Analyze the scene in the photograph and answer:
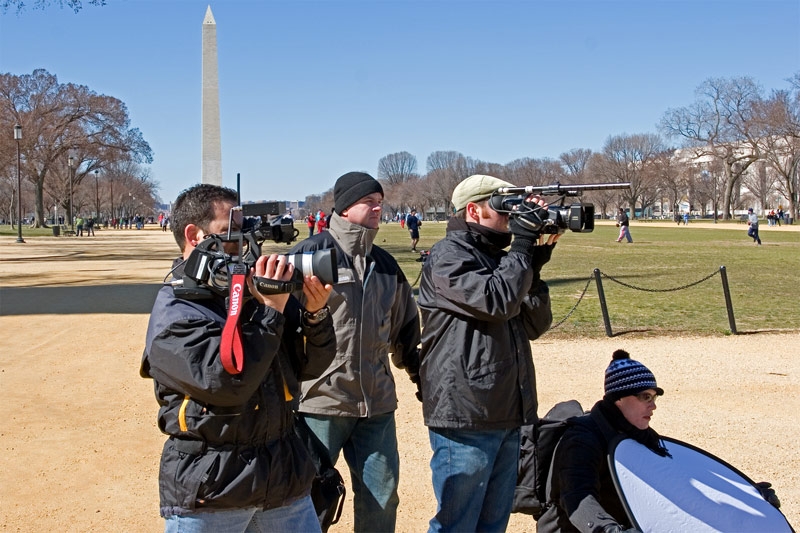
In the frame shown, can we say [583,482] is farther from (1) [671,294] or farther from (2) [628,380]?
(1) [671,294]

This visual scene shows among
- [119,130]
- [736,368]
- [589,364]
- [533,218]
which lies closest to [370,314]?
[533,218]

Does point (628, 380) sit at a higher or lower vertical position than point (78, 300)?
higher

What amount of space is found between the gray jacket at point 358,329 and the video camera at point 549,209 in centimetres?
68

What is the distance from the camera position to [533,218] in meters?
3.17

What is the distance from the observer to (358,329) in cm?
353

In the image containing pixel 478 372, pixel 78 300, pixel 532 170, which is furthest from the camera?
pixel 532 170

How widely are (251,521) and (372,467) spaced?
3.57 feet

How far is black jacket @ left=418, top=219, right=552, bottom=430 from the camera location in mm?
3137

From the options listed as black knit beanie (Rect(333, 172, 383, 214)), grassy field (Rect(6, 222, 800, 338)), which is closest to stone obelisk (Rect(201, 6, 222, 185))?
grassy field (Rect(6, 222, 800, 338))

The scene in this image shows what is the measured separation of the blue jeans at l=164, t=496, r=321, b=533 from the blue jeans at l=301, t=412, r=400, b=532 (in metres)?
0.89

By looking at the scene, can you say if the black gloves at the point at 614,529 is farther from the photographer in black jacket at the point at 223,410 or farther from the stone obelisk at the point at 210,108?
the stone obelisk at the point at 210,108

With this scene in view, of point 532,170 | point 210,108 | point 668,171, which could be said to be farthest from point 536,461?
point 532,170

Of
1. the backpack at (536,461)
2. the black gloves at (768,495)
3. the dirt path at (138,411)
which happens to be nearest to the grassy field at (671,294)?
the dirt path at (138,411)

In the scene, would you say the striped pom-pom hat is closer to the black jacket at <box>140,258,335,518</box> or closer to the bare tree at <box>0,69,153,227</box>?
the black jacket at <box>140,258,335,518</box>
